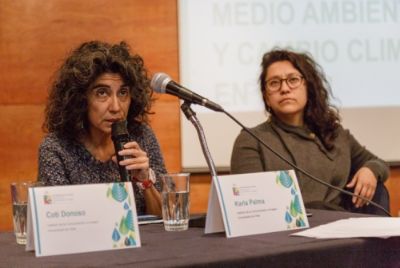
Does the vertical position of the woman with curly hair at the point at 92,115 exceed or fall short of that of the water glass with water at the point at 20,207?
it exceeds it

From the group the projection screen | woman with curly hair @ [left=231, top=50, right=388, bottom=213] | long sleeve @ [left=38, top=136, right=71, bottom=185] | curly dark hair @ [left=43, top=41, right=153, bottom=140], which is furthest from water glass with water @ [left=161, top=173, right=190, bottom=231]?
the projection screen

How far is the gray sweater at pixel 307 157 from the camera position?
8.63ft

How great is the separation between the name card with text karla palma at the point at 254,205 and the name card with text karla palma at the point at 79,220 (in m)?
0.20

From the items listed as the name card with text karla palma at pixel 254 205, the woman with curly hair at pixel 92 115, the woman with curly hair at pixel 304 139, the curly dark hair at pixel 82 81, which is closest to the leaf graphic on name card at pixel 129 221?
the name card with text karla palma at pixel 254 205

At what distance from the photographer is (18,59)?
10.5ft

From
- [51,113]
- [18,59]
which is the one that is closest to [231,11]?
[18,59]

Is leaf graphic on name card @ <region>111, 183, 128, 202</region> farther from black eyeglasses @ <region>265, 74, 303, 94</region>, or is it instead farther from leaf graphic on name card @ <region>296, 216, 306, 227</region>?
black eyeglasses @ <region>265, 74, 303, 94</region>

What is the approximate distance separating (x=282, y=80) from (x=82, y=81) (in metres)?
0.96

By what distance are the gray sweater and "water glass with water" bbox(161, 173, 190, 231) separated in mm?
1078

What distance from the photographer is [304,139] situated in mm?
2789

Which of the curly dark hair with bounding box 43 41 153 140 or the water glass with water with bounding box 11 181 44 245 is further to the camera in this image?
the curly dark hair with bounding box 43 41 153 140

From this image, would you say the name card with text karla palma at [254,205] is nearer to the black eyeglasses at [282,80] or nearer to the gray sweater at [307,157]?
the gray sweater at [307,157]

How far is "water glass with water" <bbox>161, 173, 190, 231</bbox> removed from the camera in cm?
153

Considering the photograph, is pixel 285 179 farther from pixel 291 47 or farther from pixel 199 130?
pixel 291 47
